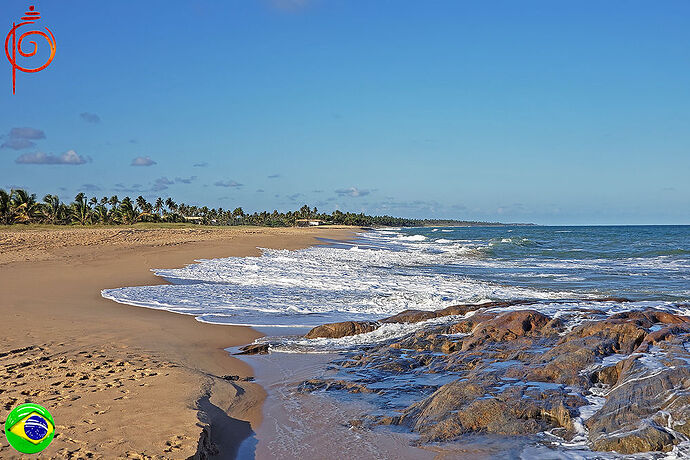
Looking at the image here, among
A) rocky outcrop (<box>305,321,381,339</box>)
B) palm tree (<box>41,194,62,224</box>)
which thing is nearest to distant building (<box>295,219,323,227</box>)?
palm tree (<box>41,194,62,224</box>)

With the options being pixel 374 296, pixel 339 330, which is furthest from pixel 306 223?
pixel 339 330

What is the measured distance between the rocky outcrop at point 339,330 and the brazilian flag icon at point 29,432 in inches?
246

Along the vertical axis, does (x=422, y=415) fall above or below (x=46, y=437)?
below

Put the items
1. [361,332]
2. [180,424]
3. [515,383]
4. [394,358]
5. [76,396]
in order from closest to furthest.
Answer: [180,424] → [76,396] → [515,383] → [394,358] → [361,332]

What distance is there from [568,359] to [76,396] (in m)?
6.17

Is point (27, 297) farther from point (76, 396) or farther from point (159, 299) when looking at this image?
point (76, 396)

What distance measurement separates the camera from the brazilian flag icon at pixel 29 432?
13.6 feet

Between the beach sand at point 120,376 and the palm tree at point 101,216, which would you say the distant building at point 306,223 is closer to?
the palm tree at point 101,216

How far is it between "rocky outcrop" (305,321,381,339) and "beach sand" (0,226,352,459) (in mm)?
1379

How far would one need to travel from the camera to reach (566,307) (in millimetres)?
10547

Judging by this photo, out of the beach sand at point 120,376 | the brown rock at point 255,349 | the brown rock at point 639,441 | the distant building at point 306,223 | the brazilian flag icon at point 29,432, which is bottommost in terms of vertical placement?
the distant building at point 306,223

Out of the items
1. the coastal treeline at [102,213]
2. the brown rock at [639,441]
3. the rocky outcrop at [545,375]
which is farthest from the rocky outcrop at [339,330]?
the coastal treeline at [102,213]

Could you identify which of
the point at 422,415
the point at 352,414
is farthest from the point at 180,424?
the point at 422,415

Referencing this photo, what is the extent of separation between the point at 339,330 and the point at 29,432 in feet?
21.6
